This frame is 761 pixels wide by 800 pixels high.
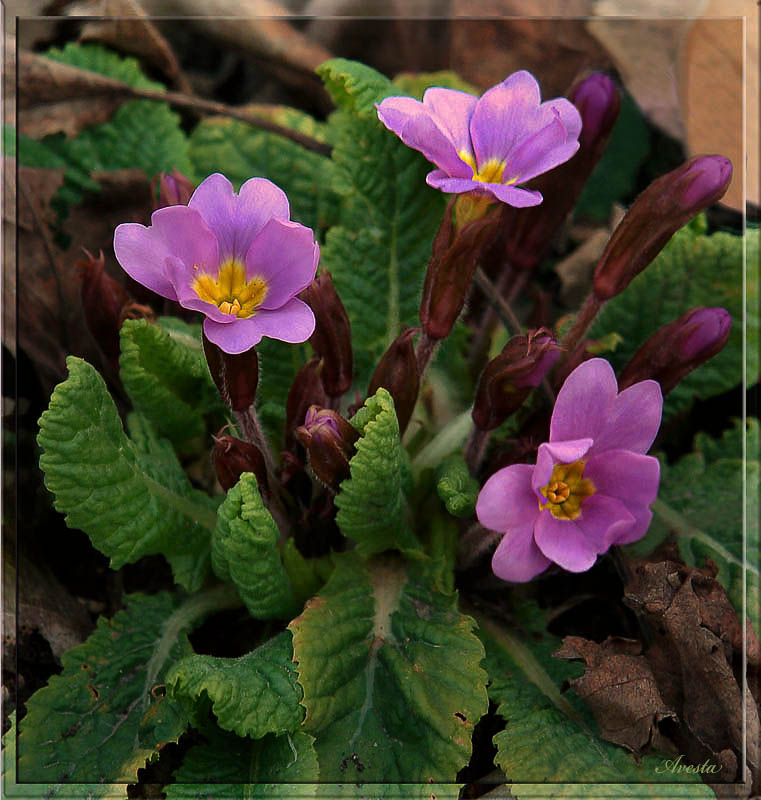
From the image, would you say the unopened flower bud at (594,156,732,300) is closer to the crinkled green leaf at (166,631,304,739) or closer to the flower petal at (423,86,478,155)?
the flower petal at (423,86,478,155)

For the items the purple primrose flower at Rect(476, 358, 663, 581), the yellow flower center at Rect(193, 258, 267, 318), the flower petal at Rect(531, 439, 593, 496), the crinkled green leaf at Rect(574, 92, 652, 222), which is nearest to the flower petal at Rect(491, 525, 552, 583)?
the purple primrose flower at Rect(476, 358, 663, 581)

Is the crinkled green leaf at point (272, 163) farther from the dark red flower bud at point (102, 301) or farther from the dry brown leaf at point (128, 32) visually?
the dark red flower bud at point (102, 301)

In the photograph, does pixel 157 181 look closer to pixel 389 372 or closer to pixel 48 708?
pixel 389 372

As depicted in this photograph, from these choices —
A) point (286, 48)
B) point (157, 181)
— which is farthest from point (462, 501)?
point (286, 48)

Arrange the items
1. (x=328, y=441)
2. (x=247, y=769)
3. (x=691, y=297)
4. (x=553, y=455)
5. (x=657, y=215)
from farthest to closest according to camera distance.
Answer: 1. (x=691, y=297)
2. (x=657, y=215)
3. (x=247, y=769)
4. (x=328, y=441)
5. (x=553, y=455)

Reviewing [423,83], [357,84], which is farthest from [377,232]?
[423,83]

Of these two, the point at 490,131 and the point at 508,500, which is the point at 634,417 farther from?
the point at 490,131
